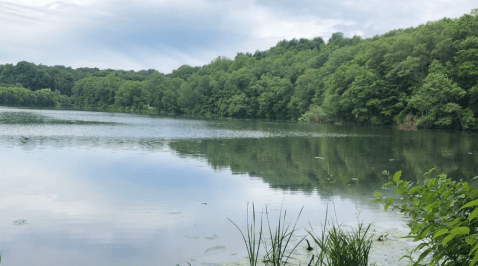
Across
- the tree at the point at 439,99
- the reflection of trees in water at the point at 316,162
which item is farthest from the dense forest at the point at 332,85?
the reflection of trees in water at the point at 316,162

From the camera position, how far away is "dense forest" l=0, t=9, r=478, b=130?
36719mm

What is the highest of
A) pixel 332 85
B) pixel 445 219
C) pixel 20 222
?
pixel 332 85

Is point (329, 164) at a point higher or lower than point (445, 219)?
lower

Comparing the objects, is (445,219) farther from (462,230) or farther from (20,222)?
(20,222)

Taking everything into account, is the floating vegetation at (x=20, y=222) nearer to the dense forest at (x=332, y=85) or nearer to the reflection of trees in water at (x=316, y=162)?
the reflection of trees in water at (x=316, y=162)

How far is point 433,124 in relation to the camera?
39.2 meters

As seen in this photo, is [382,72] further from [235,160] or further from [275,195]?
[275,195]

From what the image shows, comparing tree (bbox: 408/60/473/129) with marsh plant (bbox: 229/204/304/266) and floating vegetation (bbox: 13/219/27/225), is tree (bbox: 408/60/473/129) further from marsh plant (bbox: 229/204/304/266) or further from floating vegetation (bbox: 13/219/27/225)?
floating vegetation (bbox: 13/219/27/225)

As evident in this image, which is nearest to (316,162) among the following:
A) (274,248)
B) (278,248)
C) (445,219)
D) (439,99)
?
(278,248)

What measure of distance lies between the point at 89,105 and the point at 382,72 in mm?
91892

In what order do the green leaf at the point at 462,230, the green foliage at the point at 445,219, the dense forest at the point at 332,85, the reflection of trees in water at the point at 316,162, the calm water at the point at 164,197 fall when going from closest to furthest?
the green leaf at the point at 462,230 → the green foliage at the point at 445,219 → the calm water at the point at 164,197 → the reflection of trees in water at the point at 316,162 → the dense forest at the point at 332,85

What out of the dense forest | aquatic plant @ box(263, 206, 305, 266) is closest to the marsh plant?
aquatic plant @ box(263, 206, 305, 266)

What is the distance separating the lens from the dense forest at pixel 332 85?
36.7 m

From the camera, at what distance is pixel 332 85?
50500mm
